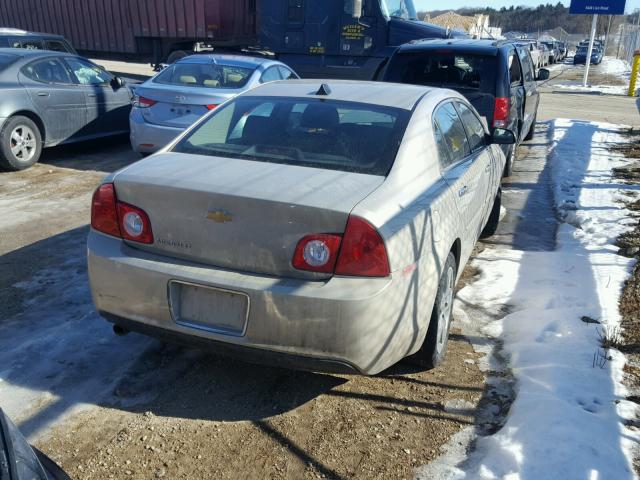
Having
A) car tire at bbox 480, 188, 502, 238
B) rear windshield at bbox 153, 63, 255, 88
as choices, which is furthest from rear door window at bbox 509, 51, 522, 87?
rear windshield at bbox 153, 63, 255, 88

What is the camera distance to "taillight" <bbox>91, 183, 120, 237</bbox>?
326 centimetres

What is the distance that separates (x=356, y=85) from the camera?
429cm

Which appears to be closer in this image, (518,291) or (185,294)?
(185,294)

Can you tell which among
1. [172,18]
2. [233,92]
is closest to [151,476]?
[233,92]

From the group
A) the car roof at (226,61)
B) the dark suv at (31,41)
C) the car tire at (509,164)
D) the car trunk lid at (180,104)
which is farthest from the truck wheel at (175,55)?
the car tire at (509,164)

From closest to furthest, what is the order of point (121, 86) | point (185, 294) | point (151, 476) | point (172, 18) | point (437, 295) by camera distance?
1. point (151, 476)
2. point (185, 294)
3. point (437, 295)
4. point (121, 86)
5. point (172, 18)

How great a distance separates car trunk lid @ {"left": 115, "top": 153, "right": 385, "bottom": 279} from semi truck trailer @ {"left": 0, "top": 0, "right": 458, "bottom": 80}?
10644 millimetres

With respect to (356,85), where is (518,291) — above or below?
below

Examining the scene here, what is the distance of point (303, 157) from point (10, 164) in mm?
6006

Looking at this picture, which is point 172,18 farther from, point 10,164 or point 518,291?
point 518,291

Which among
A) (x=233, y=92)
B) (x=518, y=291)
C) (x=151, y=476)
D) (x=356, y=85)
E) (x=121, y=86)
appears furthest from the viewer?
(x=121, y=86)

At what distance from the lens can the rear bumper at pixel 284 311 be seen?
2.84 meters

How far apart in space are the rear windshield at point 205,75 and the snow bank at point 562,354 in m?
4.37

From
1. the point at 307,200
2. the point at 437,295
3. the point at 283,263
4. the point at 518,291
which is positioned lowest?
the point at 518,291
